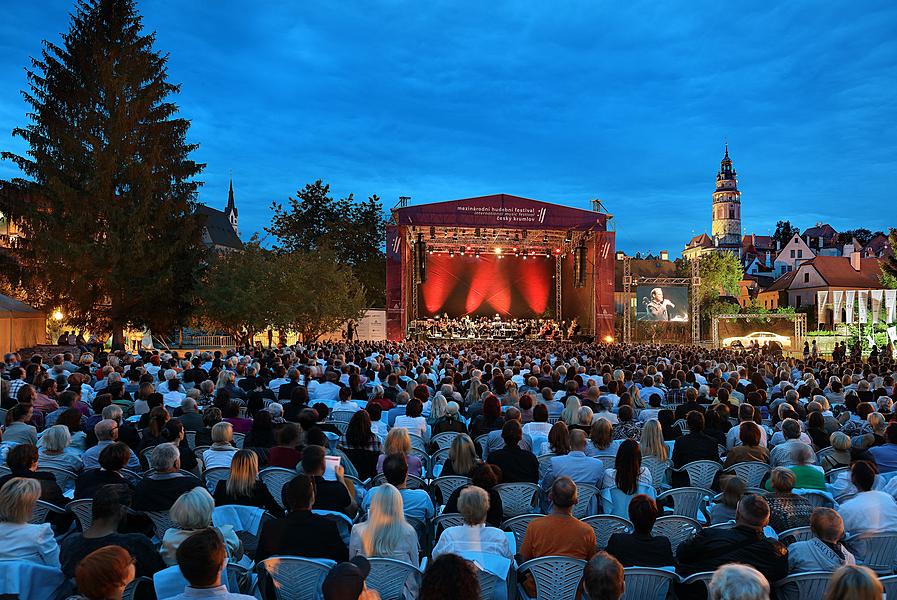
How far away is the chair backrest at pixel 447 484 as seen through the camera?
17.0ft

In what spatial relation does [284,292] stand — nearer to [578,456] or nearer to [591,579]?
[578,456]

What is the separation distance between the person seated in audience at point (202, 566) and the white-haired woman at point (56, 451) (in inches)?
135

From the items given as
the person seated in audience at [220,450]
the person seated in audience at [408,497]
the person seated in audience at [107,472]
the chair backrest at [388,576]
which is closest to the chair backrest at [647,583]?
the chair backrest at [388,576]

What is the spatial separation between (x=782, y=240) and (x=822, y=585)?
118 metres

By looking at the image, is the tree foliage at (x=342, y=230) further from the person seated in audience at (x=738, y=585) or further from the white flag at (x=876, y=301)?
the person seated in audience at (x=738, y=585)

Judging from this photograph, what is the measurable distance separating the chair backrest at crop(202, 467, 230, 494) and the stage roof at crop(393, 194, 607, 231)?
69.1 feet

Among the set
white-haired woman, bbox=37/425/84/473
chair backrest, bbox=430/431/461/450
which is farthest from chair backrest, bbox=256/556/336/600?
chair backrest, bbox=430/431/461/450

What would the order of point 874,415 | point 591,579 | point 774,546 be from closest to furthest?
point 591,579 → point 774,546 → point 874,415

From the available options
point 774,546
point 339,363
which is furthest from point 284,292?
point 774,546

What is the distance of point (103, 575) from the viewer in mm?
2678

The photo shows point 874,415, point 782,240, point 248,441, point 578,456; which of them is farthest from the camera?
point 782,240

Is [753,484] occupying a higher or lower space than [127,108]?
lower

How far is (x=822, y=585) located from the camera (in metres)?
3.35

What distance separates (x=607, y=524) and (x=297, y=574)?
1.91 m
